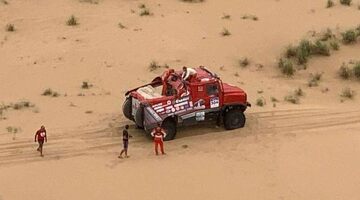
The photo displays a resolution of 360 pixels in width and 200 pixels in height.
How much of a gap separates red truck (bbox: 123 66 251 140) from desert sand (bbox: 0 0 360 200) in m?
0.53

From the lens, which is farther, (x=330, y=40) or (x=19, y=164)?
(x=330, y=40)

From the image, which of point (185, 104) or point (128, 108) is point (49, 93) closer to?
point (128, 108)

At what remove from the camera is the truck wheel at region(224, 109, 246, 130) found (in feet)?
77.9

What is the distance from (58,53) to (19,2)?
5893 mm

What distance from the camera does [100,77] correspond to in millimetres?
28031

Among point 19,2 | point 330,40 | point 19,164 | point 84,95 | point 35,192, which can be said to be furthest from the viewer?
point 19,2

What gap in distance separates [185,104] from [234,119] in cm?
178

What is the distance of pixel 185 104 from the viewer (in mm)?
22938

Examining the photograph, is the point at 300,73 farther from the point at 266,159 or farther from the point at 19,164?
the point at 19,164

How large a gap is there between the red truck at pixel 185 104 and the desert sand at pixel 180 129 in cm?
53

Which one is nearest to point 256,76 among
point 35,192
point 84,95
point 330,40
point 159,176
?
point 330,40

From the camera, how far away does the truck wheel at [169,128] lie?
22812 mm

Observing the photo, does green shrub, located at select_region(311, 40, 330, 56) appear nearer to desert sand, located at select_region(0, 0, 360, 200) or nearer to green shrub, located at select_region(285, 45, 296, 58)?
desert sand, located at select_region(0, 0, 360, 200)

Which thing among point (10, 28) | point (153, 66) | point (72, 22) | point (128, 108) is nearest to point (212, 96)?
point (128, 108)
